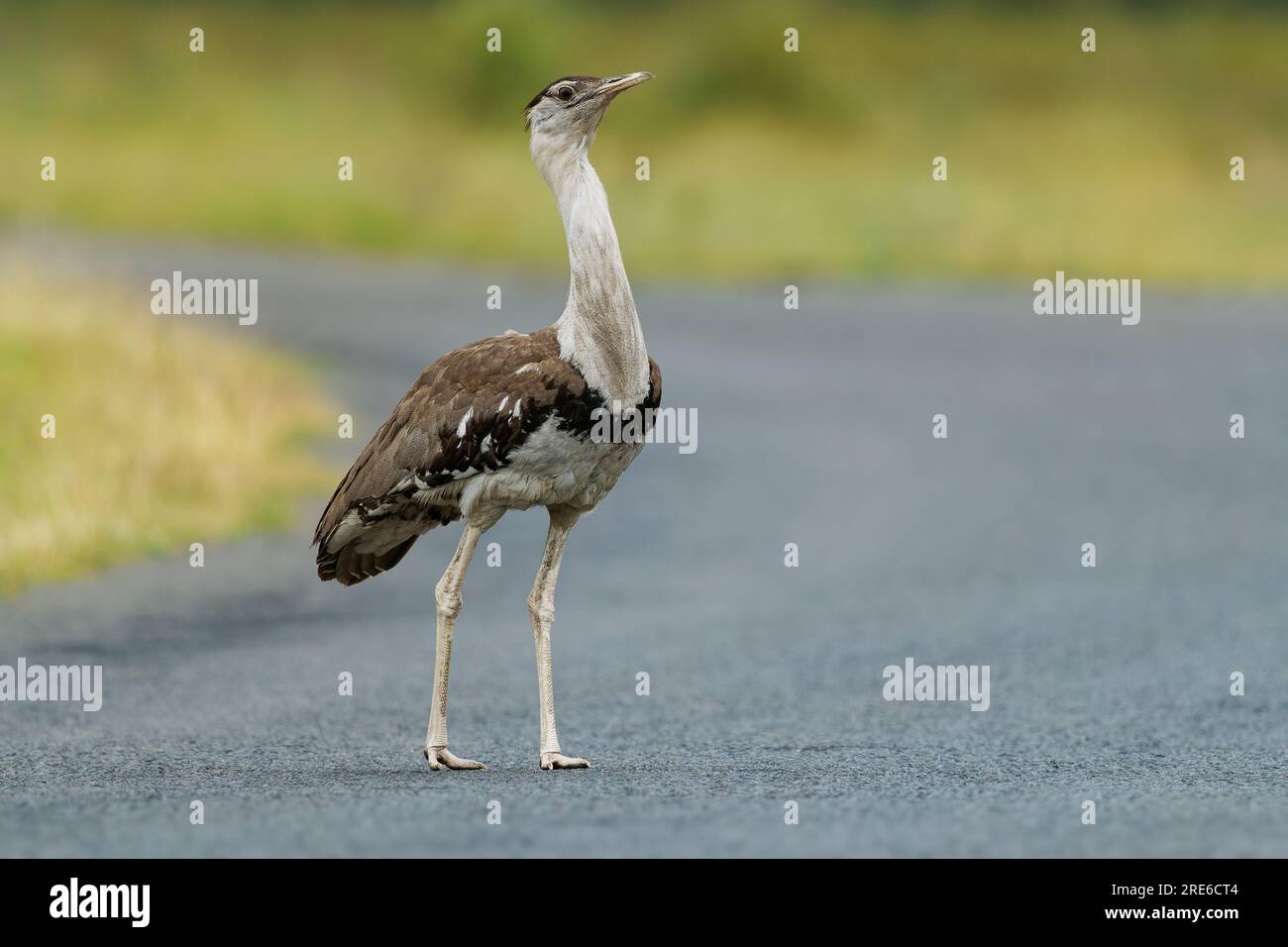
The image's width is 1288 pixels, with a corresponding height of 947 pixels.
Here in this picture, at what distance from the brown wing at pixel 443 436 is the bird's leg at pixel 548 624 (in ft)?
1.79

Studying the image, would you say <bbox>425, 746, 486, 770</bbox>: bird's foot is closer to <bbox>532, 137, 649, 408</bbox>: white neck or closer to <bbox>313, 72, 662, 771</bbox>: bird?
<bbox>313, 72, 662, 771</bbox>: bird

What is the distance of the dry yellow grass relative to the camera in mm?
17688

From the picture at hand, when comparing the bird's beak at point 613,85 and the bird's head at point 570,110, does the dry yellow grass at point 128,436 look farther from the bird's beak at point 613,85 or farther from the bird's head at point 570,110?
the bird's beak at point 613,85

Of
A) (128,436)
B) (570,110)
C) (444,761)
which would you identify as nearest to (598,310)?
(570,110)

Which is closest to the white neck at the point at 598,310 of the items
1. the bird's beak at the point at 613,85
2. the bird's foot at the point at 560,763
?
the bird's beak at the point at 613,85

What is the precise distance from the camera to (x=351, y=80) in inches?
2584

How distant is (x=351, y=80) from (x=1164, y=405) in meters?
44.5

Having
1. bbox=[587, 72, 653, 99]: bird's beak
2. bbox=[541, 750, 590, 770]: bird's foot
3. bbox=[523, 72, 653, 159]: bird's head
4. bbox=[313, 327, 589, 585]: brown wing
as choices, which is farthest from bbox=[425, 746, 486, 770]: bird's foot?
bbox=[587, 72, 653, 99]: bird's beak

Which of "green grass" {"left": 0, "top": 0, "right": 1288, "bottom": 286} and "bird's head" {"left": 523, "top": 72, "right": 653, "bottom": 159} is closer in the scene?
"bird's head" {"left": 523, "top": 72, "right": 653, "bottom": 159}

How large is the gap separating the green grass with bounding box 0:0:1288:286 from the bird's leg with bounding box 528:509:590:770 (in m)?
30.3

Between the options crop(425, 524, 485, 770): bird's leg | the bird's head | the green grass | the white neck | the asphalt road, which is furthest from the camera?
the green grass

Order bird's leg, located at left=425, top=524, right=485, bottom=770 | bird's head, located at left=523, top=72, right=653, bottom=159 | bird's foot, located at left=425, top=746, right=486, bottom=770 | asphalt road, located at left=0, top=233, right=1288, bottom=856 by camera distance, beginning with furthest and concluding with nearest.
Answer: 1. bird's foot, located at left=425, top=746, right=486, bottom=770
2. bird's leg, located at left=425, top=524, right=485, bottom=770
3. bird's head, located at left=523, top=72, right=653, bottom=159
4. asphalt road, located at left=0, top=233, right=1288, bottom=856

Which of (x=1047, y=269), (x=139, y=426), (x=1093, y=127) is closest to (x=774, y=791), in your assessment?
(x=139, y=426)

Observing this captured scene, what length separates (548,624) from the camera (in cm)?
1002
